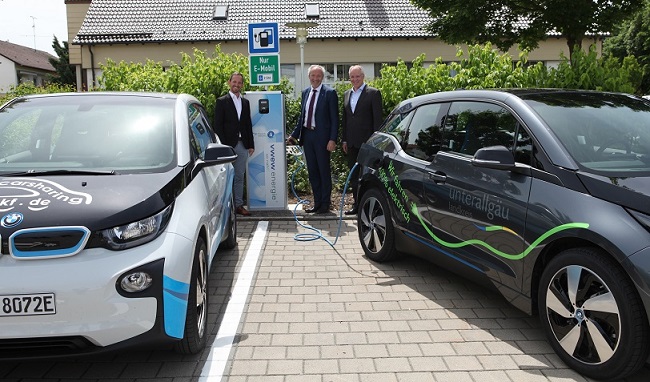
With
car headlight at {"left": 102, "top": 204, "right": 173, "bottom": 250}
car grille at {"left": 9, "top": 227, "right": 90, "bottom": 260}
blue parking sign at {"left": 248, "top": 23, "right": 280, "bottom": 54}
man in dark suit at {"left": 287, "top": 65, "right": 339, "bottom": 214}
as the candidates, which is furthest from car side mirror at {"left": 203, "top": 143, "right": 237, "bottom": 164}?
blue parking sign at {"left": 248, "top": 23, "right": 280, "bottom": 54}

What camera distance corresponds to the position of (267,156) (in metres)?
8.37

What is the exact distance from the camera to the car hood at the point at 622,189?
309 cm

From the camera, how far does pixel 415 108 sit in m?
5.45

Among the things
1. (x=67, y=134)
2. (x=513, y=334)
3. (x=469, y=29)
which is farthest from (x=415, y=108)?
(x=469, y=29)

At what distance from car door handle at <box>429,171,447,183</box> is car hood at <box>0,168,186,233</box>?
2.05m

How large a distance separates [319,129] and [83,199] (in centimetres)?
511

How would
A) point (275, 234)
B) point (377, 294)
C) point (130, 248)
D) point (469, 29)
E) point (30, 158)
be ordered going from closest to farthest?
1. point (130, 248)
2. point (30, 158)
3. point (377, 294)
4. point (275, 234)
5. point (469, 29)

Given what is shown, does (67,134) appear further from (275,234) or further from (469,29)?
(469,29)

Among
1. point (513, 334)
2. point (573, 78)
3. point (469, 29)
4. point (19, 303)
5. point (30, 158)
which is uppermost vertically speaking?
point (469, 29)

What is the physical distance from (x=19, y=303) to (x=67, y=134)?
1627 millimetres

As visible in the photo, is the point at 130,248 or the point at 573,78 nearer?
the point at 130,248

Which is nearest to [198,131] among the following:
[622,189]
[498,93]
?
[498,93]

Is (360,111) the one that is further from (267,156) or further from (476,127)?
(476,127)

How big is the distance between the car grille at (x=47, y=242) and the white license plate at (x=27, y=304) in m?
0.20
